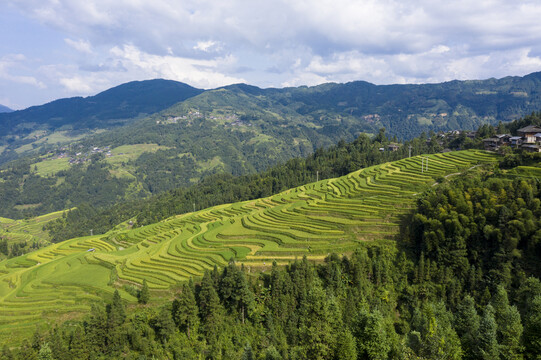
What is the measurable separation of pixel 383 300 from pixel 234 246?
2193 cm

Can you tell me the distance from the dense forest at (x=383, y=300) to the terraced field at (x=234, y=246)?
130 inches

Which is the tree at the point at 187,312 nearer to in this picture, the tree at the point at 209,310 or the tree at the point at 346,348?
the tree at the point at 209,310

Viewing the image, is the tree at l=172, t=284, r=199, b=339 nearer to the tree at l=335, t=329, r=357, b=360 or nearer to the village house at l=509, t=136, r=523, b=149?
the tree at l=335, t=329, r=357, b=360

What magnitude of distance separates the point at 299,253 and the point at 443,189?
988 inches

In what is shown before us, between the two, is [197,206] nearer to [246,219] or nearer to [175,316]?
[246,219]

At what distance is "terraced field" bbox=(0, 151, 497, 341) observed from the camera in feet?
138

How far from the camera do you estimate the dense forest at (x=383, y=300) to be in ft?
85.6

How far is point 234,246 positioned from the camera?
47.9m

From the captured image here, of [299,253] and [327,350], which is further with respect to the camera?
[299,253]

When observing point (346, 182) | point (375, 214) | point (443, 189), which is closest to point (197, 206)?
point (346, 182)

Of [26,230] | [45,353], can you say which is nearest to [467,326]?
[45,353]

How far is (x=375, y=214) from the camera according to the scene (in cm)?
5144

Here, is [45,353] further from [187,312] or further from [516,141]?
[516,141]

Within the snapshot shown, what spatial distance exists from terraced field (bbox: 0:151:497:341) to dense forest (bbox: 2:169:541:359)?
329 centimetres
